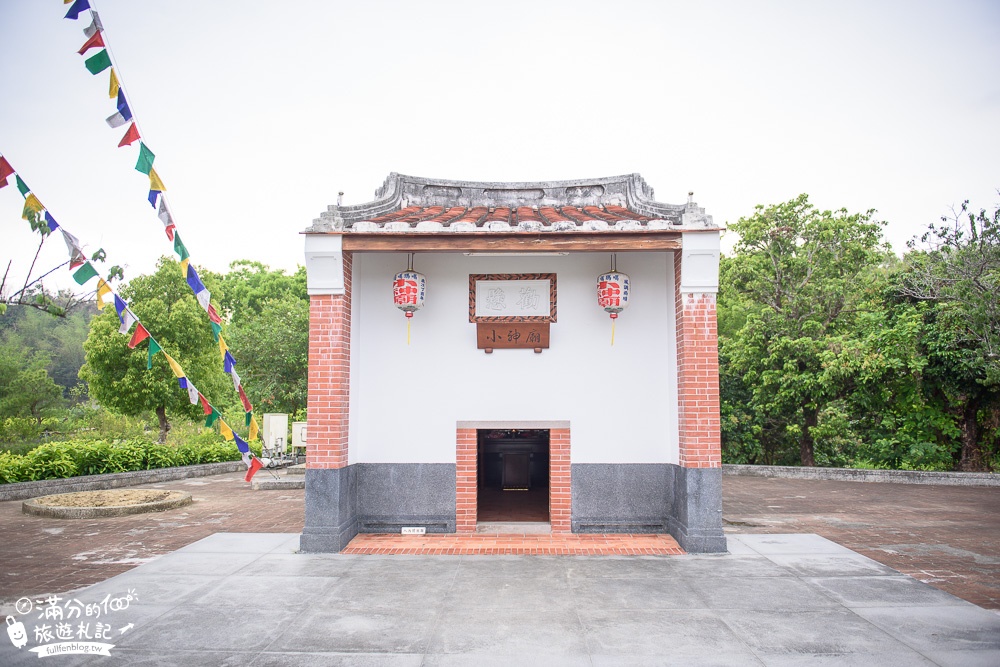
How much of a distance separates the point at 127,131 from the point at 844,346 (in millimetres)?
13379

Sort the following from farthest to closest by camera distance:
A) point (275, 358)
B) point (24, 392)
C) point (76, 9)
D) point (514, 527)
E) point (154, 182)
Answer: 1. point (24, 392)
2. point (275, 358)
3. point (514, 527)
4. point (154, 182)
5. point (76, 9)

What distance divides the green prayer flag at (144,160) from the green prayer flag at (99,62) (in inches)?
24.4

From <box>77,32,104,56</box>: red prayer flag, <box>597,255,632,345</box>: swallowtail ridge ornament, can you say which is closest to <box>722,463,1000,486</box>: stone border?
<box>597,255,632,345</box>: swallowtail ridge ornament

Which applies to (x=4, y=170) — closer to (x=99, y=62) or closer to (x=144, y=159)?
(x=144, y=159)

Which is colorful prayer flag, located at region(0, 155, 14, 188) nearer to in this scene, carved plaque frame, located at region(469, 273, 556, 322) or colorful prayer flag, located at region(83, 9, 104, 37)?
colorful prayer flag, located at region(83, 9, 104, 37)

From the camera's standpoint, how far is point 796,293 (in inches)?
573

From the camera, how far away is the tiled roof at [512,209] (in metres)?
6.90

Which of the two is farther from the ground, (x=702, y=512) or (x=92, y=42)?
(x=92, y=42)

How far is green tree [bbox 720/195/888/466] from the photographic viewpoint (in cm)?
1416

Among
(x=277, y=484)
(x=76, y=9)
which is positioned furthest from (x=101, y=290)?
(x=277, y=484)

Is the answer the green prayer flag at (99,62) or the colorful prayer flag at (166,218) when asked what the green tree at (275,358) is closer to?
the colorful prayer flag at (166,218)

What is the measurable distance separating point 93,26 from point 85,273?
2.01 metres

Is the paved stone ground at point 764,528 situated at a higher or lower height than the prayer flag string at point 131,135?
lower

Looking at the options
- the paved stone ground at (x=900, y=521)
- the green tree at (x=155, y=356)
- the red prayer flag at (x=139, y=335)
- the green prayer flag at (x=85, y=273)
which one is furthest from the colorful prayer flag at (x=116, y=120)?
the green tree at (x=155, y=356)
